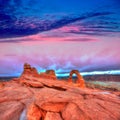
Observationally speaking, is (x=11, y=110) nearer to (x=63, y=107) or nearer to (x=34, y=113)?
(x=34, y=113)

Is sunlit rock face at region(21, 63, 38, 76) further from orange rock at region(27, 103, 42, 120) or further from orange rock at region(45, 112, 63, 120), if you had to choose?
orange rock at region(45, 112, 63, 120)

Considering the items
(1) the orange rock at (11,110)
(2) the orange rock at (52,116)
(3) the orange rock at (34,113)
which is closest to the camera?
(2) the orange rock at (52,116)

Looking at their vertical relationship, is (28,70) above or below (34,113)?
above

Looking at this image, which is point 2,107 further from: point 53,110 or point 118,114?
point 118,114

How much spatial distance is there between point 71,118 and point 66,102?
4.03ft

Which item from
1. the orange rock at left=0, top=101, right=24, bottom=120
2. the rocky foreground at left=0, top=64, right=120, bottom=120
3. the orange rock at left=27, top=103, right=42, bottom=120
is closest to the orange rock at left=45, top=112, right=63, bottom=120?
the rocky foreground at left=0, top=64, right=120, bottom=120

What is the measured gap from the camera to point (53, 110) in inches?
436

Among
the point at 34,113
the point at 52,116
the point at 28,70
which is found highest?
the point at 28,70

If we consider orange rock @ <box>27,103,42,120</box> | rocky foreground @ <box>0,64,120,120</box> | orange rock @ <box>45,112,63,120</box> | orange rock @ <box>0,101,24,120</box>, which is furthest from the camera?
orange rock @ <box>0,101,24,120</box>

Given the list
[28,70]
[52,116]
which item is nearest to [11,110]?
[52,116]

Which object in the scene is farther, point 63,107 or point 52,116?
point 63,107

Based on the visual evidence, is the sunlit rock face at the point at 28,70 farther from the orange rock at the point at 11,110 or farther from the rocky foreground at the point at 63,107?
the orange rock at the point at 11,110

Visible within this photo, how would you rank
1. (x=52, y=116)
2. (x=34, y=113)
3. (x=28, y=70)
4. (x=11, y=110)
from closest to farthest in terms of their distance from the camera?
(x=52, y=116), (x=34, y=113), (x=11, y=110), (x=28, y=70)

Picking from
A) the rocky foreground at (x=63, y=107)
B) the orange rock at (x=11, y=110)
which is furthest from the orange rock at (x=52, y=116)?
the orange rock at (x=11, y=110)
